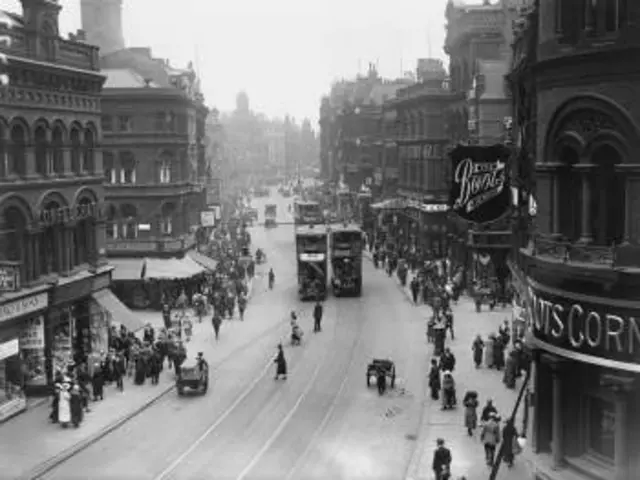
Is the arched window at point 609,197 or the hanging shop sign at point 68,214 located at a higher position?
the arched window at point 609,197

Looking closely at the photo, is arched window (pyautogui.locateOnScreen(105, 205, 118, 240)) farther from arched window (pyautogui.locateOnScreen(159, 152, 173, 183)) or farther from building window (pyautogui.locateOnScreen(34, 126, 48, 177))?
building window (pyautogui.locateOnScreen(34, 126, 48, 177))

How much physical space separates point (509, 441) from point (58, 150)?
20.6 meters

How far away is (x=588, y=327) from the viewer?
17.5m

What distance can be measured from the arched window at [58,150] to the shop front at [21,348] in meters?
4.87

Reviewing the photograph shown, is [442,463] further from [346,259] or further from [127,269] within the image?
[127,269]

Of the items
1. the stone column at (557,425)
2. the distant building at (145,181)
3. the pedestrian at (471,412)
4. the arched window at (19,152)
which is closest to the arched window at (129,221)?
the distant building at (145,181)

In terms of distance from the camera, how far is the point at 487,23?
199 ft

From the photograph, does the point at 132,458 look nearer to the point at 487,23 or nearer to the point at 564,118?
the point at 564,118

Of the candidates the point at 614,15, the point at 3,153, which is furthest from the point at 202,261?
the point at 614,15

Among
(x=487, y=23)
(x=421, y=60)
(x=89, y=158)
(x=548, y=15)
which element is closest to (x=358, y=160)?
(x=421, y=60)

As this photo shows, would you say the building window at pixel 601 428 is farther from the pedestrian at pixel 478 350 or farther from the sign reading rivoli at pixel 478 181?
the pedestrian at pixel 478 350

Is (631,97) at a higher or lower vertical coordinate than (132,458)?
higher

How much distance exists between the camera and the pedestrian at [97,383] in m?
32.1

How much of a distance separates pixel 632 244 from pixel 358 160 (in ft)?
308
